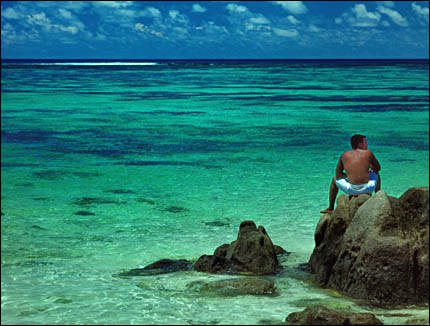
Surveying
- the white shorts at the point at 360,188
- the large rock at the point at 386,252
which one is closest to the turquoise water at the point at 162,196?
the large rock at the point at 386,252

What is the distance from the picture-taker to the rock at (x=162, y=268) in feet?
25.7

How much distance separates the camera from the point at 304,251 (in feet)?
28.8

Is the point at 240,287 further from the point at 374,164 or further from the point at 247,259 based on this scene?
the point at 374,164

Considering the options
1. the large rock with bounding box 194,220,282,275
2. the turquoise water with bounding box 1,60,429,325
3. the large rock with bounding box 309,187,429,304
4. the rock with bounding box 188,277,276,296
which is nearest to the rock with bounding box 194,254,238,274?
the large rock with bounding box 194,220,282,275

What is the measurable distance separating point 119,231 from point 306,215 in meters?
3.43

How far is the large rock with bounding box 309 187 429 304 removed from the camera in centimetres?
616

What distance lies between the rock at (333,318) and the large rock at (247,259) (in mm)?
1919

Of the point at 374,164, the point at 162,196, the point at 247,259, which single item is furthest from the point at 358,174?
the point at 162,196

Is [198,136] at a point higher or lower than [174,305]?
higher

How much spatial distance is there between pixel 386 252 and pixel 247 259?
2.04 meters

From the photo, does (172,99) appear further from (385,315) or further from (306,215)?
(385,315)

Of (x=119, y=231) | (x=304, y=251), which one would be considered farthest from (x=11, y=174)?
(x=304, y=251)

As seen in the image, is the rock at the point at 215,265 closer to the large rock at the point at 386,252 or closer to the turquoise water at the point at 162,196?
the turquoise water at the point at 162,196

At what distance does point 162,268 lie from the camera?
7977 millimetres
